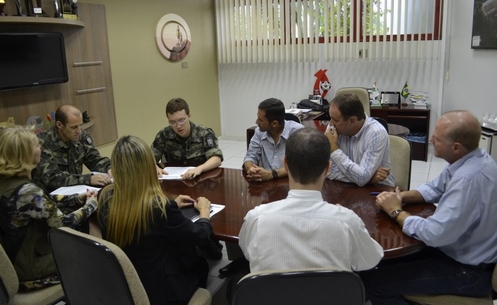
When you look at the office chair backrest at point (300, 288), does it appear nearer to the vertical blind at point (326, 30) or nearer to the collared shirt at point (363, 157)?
the collared shirt at point (363, 157)

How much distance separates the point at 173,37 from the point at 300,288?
5.31 m

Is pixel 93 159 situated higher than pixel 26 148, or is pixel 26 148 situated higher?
pixel 26 148

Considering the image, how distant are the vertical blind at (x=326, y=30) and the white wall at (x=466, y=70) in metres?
0.28

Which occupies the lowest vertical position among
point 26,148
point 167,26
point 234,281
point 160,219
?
point 234,281

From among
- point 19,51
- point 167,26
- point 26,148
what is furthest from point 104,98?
point 26,148

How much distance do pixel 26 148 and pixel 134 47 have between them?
3794 millimetres

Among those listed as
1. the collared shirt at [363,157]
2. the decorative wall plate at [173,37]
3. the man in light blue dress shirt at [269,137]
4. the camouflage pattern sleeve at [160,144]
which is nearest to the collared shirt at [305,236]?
the collared shirt at [363,157]

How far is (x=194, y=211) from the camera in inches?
80.0

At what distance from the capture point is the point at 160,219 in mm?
1640

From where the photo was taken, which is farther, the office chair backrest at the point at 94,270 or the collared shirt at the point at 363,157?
the collared shirt at the point at 363,157

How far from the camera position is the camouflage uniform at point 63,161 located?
102 inches

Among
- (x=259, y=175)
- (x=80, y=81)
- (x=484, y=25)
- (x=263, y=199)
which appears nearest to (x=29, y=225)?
(x=263, y=199)

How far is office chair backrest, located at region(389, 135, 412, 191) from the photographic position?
253cm

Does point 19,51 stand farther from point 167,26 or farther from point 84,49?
point 167,26
